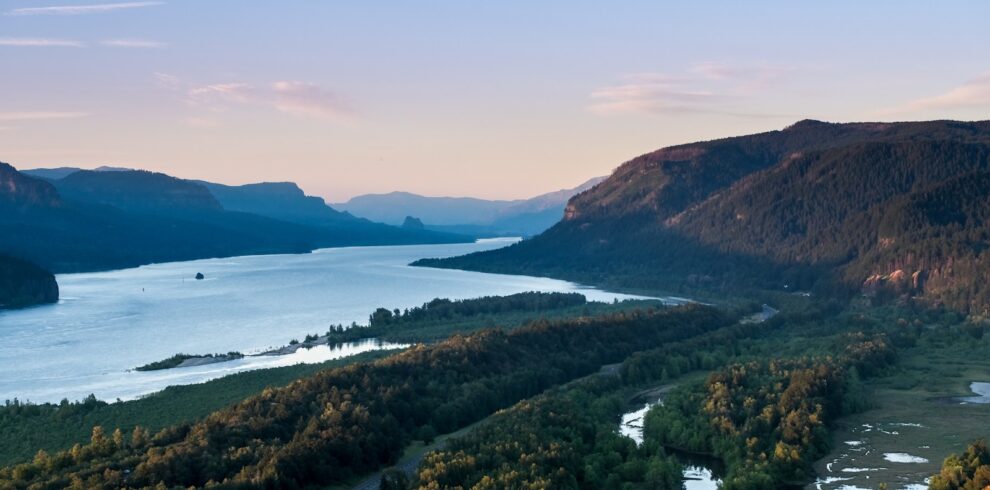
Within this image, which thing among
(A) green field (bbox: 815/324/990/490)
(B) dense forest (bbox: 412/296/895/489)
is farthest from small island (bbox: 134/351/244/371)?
(A) green field (bbox: 815/324/990/490)

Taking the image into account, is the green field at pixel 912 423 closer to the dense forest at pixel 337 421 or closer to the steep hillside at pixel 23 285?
the dense forest at pixel 337 421

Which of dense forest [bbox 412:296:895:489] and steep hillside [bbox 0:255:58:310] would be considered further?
steep hillside [bbox 0:255:58:310]

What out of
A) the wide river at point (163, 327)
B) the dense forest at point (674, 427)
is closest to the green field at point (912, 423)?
the dense forest at point (674, 427)

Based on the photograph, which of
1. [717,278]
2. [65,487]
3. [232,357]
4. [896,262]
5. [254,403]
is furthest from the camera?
[717,278]

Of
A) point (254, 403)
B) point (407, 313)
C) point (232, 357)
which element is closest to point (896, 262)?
point (407, 313)

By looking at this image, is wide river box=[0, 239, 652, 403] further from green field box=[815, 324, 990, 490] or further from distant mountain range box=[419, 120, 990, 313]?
green field box=[815, 324, 990, 490]

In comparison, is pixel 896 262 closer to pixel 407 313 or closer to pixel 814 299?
pixel 814 299

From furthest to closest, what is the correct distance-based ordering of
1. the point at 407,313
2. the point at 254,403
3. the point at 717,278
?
the point at 717,278 → the point at 407,313 → the point at 254,403
